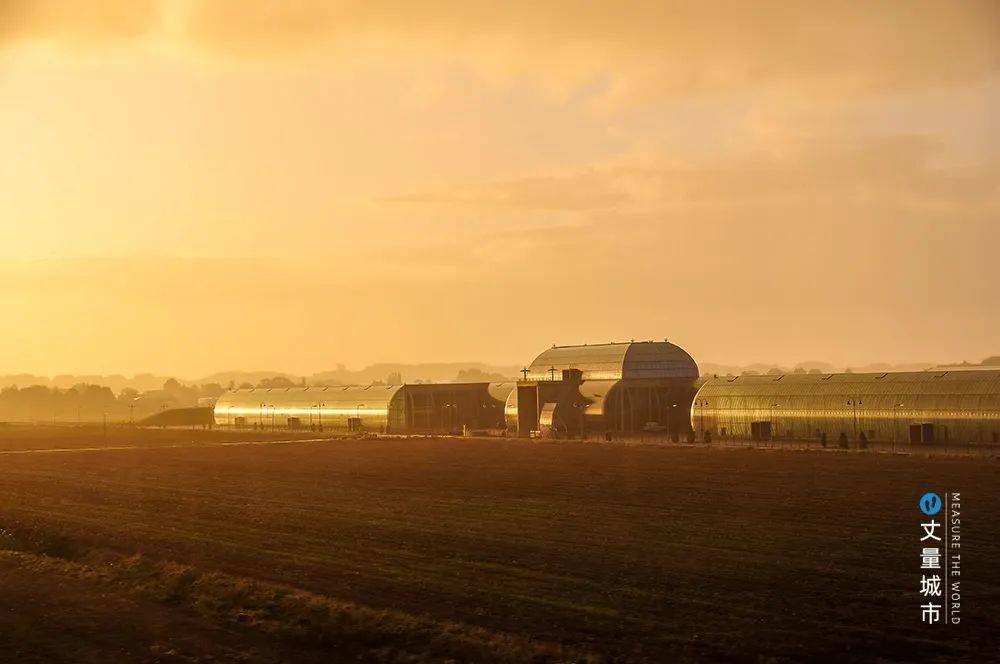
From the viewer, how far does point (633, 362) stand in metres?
143

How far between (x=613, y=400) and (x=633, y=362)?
35.1ft

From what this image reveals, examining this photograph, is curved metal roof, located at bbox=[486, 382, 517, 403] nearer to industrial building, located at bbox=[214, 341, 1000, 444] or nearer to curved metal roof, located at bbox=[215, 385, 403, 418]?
industrial building, located at bbox=[214, 341, 1000, 444]

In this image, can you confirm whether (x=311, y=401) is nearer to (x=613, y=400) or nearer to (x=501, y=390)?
(x=501, y=390)

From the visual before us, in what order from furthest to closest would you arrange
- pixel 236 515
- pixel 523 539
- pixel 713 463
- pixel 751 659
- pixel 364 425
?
pixel 364 425 < pixel 713 463 < pixel 236 515 < pixel 523 539 < pixel 751 659

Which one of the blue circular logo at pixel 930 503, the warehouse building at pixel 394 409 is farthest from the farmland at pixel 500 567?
the warehouse building at pixel 394 409

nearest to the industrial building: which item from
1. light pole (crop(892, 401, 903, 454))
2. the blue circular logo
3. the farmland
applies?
light pole (crop(892, 401, 903, 454))

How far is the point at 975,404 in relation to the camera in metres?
89.6

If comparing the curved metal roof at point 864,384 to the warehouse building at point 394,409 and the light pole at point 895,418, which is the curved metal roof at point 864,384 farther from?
the warehouse building at point 394,409

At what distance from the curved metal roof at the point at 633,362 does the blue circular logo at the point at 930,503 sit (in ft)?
276

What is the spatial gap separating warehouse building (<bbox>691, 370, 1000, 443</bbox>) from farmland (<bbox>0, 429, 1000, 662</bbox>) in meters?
18.8

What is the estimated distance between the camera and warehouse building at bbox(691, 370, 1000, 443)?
90312 mm

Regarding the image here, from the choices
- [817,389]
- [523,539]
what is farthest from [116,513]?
[817,389]

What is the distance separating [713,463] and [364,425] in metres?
80.2

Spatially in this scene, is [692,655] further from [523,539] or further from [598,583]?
[523,539]
